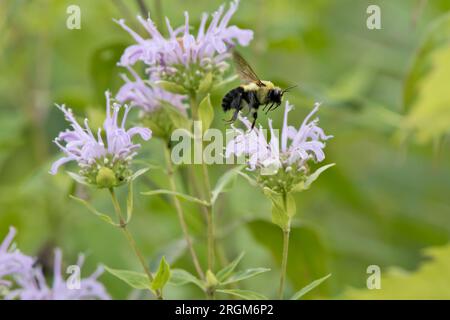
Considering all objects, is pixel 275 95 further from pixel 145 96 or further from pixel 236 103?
pixel 145 96

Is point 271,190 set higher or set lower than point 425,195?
lower

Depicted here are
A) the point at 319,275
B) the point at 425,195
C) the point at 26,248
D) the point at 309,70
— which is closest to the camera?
the point at 319,275

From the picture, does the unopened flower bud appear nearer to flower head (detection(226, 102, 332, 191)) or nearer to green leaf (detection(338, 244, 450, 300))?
flower head (detection(226, 102, 332, 191))

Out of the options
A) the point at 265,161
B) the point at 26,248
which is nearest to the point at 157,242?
the point at 26,248

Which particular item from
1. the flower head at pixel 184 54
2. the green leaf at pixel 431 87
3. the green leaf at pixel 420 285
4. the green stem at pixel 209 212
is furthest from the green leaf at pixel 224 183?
the green leaf at pixel 431 87

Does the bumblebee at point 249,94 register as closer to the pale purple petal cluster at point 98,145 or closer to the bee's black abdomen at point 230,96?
the bee's black abdomen at point 230,96

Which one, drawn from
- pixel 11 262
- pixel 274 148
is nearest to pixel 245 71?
pixel 274 148
